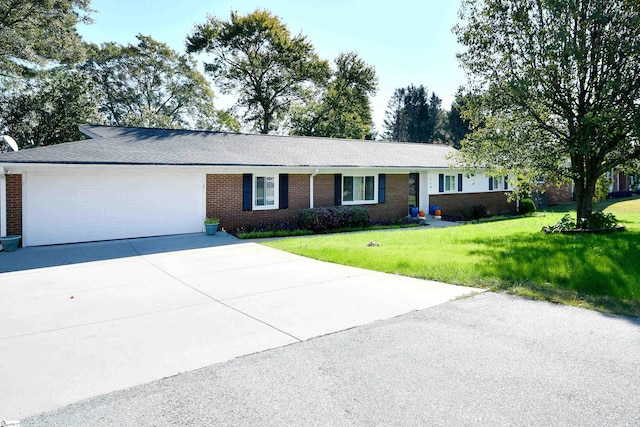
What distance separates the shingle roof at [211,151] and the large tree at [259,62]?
47.9ft

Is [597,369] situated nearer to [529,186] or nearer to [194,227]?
[194,227]

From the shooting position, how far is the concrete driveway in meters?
3.61

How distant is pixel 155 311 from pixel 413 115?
53.7 meters

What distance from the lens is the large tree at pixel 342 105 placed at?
3344 centimetres

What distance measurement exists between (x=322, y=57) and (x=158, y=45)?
586 inches

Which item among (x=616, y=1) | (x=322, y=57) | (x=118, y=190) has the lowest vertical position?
(x=118, y=190)

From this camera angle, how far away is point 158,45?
35344mm

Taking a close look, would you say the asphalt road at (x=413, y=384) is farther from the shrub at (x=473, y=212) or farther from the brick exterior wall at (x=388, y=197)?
the shrub at (x=473, y=212)

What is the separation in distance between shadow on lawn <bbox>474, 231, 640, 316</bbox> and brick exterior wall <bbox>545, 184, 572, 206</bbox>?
18620mm

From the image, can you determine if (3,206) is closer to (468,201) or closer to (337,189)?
(337,189)

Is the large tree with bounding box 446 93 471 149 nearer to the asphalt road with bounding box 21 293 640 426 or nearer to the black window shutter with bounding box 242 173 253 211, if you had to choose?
the black window shutter with bounding box 242 173 253 211

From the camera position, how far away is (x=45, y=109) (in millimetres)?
22531

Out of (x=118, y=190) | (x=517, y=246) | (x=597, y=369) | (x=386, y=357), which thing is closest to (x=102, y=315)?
(x=386, y=357)

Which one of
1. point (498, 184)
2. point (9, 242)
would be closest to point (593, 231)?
point (498, 184)
